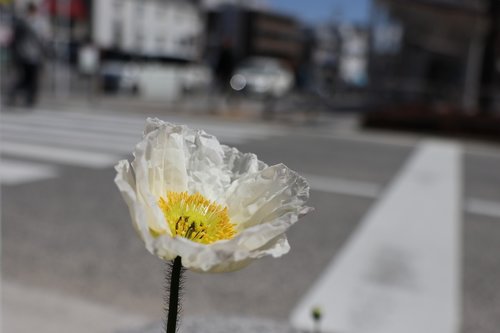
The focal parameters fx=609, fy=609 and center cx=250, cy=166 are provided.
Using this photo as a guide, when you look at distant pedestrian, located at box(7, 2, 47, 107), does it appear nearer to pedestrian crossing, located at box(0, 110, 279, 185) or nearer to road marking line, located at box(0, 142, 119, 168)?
pedestrian crossing, located at box(0, 110, 279, 185)

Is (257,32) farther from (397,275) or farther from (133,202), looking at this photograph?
(133,202)

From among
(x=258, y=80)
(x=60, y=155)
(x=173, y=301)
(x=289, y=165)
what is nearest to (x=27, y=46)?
(x=60, y=155)

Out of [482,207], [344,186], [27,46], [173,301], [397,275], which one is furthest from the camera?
[27,46]

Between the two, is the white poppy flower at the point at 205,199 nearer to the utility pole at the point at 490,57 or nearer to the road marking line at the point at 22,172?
the road marking line at the point at 22,172

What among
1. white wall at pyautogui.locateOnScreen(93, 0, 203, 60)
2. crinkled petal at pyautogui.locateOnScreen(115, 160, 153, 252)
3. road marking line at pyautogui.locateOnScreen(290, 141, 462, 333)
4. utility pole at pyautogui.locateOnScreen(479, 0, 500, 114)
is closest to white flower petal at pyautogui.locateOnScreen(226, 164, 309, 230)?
crinkled petal at pyautogui.locateOnScreen(115, 160, 153, 252)

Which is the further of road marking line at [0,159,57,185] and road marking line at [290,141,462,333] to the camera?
road marking line at [0,159,57,185]

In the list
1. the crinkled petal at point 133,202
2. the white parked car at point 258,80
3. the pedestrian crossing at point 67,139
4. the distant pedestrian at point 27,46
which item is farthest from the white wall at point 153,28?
the crinkled petal at point 133,202

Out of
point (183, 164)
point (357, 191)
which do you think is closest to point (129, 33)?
point (357, 191)
